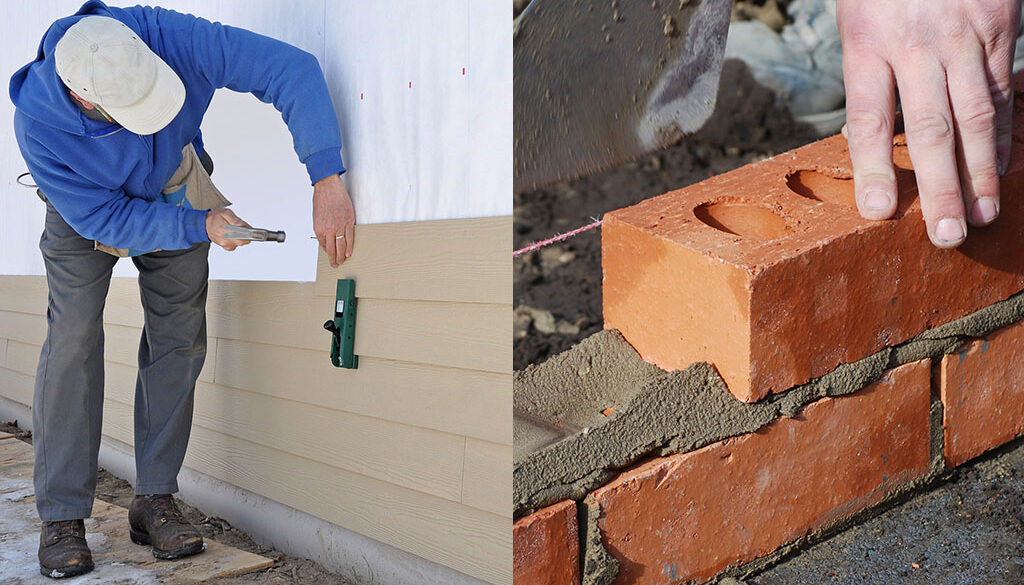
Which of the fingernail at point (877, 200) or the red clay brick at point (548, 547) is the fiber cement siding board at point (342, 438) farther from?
the fingernail at point (877, 200)

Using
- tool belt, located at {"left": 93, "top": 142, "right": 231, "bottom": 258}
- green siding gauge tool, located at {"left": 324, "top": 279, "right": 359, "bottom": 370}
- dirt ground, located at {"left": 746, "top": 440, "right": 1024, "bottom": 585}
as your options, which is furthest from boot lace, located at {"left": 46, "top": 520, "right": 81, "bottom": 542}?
dirt ground, located at {"left": 746, "top": 440, "right": 1024, "bottom": 585}

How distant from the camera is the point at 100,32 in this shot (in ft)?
5.37

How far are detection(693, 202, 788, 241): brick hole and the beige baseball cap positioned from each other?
1.11 meters

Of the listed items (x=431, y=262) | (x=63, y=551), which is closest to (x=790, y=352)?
(x=431, y=262)

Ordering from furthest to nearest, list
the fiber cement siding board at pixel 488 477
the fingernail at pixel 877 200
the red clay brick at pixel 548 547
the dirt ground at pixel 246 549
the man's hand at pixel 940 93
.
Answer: the dirt ground at pixel 246 549 < the fiber cement siding board at pixel 488 477 < the red clay brick at pixel 548 547 < the fingernail at pixel 877 200 < the man's hand at pixel 940 93

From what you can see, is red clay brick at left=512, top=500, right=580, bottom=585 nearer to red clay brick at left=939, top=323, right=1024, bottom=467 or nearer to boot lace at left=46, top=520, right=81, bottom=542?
red clay brick at left=939, top=323, right=1024, bottom=467

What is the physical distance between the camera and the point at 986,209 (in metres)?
0.86

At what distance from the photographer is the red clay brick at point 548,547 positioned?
1.04m

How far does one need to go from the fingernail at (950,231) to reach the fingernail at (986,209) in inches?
0.7

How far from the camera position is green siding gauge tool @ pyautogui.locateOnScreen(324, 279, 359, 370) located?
168 centimetres

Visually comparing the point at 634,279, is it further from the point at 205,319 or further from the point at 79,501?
the point at 79,501

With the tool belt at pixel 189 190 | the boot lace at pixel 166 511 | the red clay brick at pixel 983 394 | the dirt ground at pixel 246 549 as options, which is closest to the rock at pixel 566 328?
the red clay brick at pixel 983 394

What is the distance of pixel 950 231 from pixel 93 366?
5.87 feet

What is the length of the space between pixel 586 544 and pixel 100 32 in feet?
4.38
